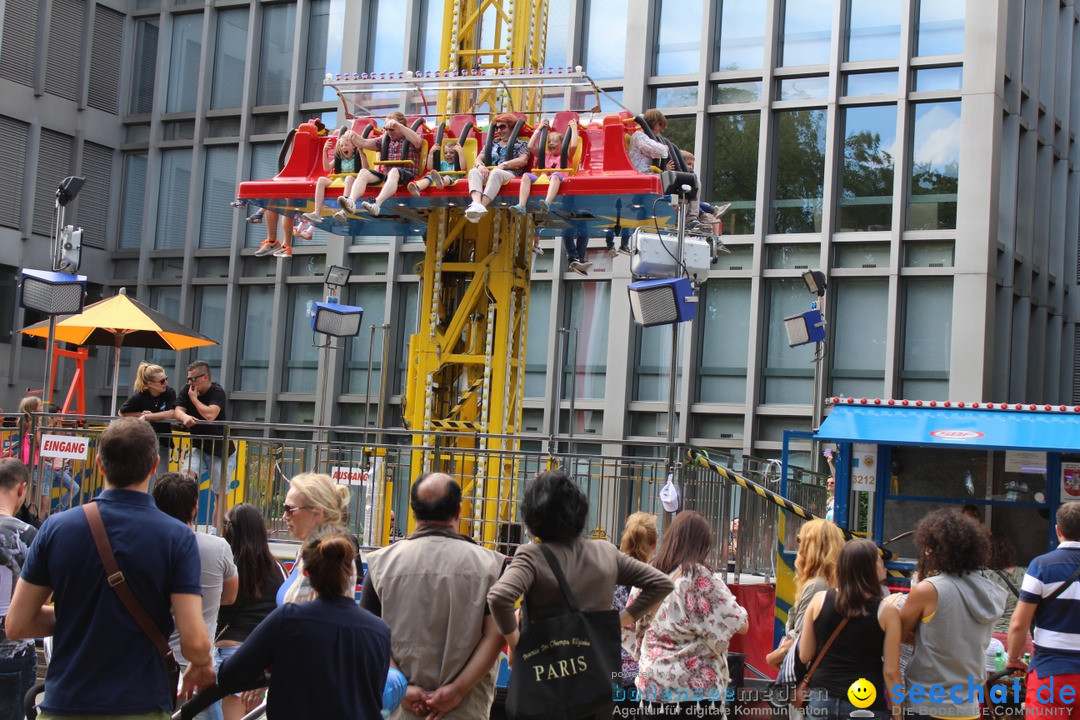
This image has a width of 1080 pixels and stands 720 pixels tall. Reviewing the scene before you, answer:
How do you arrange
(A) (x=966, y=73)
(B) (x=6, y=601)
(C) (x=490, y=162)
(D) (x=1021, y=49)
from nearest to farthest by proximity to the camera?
(B) (x=6, y=601) → (C) (x=490, y=162) → (A) (x=966, y=73) → (D) (x=1021, y=49)

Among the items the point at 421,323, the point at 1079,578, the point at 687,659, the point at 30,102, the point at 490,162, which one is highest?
the point at 30,102

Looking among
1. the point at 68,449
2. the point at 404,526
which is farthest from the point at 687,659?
the point at 68,449

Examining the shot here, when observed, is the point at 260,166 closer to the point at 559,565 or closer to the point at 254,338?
the point at 254,338

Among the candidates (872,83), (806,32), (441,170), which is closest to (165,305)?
(806,32)

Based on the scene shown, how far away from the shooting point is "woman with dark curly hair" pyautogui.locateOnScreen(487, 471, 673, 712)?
18.2ft

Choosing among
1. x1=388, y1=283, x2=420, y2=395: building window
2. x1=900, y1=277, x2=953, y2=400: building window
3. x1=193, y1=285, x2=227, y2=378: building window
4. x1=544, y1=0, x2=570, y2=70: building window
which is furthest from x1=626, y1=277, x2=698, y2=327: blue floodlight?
x1=193, y1=285, x2=227, y2=378: building window

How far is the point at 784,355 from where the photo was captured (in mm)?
24734

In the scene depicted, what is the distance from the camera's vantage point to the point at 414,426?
15320 millimetres

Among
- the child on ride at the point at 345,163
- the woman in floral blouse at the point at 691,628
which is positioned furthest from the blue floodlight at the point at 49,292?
the woman in floral blouse at the point at 691,628

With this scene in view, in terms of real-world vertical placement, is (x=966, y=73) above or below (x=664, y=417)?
above

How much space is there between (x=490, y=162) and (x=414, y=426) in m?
3.42

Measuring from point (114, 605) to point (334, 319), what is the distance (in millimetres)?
12696

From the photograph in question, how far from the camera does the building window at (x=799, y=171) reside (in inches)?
978

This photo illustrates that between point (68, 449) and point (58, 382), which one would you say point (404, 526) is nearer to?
point (68, 449)
